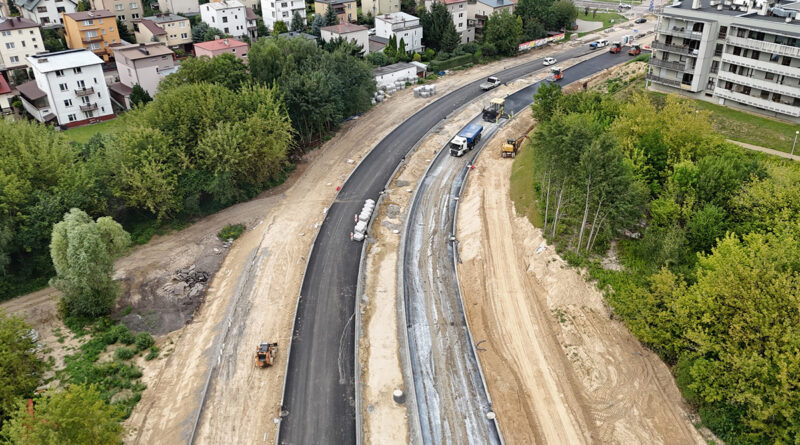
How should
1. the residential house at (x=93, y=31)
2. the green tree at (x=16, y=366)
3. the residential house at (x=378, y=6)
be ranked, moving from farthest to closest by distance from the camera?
the residential house at (x=378, y=6) < the residential house at (x=93, y=31) < the green tree at (x=16, y=366)

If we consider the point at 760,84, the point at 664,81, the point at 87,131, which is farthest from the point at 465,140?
the point at 87,131

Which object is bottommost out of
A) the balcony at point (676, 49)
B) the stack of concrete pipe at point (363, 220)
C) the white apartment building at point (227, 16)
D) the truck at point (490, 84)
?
the stack of concrete pipe at point (363, 220)

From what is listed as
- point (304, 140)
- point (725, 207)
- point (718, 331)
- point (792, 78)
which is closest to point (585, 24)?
point (792, 78)

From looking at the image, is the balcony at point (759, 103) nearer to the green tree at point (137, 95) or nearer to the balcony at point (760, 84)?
the balcony at point (760, 84)

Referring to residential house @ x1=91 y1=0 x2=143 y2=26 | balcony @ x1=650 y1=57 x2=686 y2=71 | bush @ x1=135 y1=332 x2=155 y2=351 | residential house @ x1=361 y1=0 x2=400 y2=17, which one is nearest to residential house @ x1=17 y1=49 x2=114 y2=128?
residential house @ x1=91 y1=0 x2=143 y2=26

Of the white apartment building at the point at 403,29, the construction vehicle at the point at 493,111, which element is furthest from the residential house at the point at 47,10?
the construction vehicle at the point at 493,111

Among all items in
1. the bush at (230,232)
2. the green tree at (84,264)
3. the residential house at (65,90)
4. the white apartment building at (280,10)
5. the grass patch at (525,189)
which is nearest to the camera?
the green tree at (84,264)
